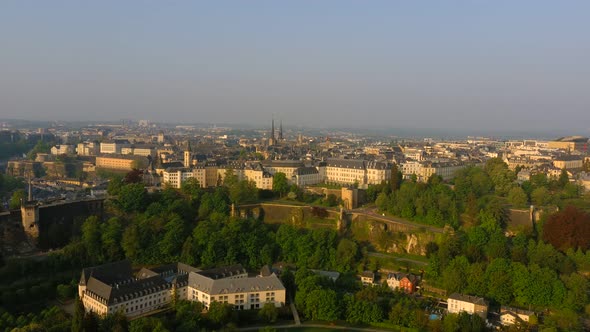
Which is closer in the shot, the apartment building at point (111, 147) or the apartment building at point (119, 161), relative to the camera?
the apartment building at point (119, 161)

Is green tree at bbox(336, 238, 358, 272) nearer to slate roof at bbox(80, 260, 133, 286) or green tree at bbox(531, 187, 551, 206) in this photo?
slate roof at bbox(80, 260, 133, 286)

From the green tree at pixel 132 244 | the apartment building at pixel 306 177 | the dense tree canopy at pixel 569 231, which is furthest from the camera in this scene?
the apartment building at pixel 306 177

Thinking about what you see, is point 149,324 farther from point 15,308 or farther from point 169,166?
point 169,166

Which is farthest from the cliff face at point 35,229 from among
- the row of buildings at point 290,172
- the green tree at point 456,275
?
the green tree at point 456,275

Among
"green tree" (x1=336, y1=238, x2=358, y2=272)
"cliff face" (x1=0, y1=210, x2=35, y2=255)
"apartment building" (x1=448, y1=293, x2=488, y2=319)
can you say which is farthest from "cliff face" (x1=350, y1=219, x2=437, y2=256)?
"cliff face" (x1=0, y1=210, x2=35, y2=255)

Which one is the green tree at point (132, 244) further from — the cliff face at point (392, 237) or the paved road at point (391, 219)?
the paved road at point (391, 219)

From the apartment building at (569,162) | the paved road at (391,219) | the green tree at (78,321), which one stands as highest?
the apartment building at (569,162)

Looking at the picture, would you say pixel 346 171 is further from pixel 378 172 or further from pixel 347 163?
pixel 378 172
